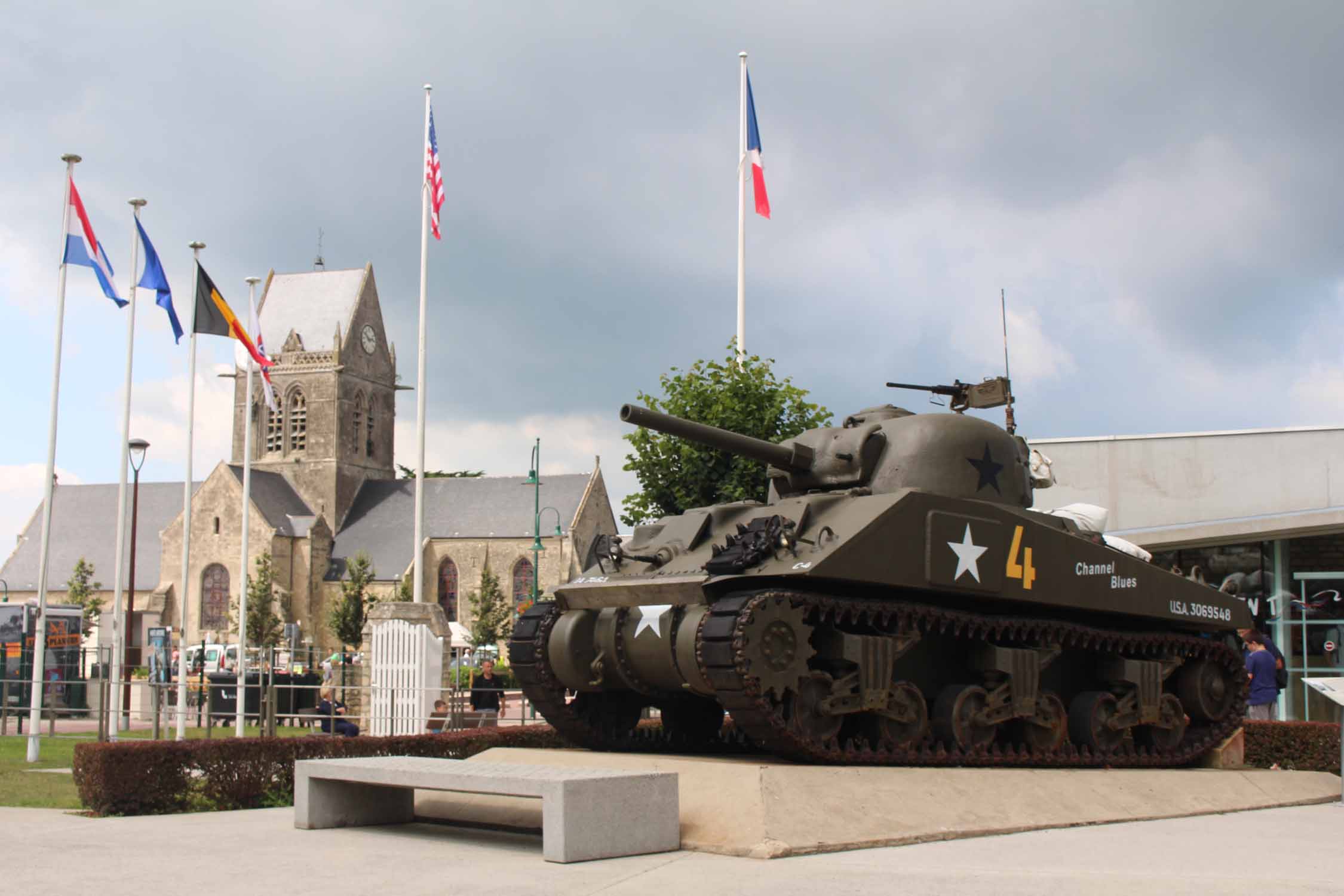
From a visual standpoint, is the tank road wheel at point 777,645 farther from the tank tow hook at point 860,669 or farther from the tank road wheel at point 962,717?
the tank road wheel at point 962,717

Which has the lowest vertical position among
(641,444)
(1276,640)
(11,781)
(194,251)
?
(11,781)

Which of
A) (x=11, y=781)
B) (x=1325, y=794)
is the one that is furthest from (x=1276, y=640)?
(x=11, y=781)

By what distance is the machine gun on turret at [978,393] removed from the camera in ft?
51.8

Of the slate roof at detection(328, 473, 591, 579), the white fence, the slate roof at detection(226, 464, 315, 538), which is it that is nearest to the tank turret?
the white fence

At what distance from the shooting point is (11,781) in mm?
16594

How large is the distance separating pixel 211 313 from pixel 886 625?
19.4 meters

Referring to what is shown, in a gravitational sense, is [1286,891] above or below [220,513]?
below

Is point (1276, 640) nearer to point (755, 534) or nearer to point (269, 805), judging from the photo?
point (755, 534)

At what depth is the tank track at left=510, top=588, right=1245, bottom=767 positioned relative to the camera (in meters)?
10.7

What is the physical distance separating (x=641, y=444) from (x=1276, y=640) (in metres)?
11.6

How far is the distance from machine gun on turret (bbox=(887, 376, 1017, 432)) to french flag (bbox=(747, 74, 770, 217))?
10072 mm

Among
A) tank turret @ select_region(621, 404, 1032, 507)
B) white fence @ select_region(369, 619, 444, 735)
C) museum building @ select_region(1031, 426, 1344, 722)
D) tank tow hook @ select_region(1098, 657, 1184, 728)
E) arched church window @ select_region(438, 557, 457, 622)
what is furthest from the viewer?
arched church window @ select_region(438, 557, 457, 622)

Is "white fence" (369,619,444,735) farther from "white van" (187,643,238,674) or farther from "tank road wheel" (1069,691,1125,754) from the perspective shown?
"white van" (187,643,238,674)

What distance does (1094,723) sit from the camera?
1355 centimetres
